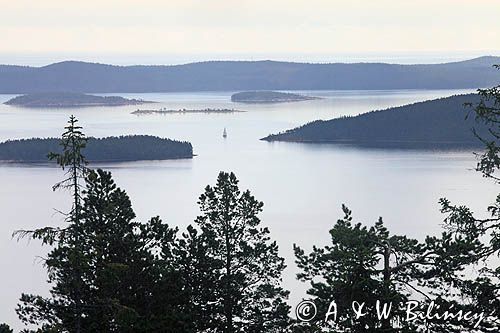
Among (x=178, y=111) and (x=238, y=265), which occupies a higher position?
(x=238, y=265)

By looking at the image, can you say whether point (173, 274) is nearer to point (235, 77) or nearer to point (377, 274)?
point (377, 274)

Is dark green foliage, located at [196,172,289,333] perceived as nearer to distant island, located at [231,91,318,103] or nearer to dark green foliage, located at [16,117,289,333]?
dark green foliage, located at [16,117,289,333]

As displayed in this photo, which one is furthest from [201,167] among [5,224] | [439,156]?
[5,224]

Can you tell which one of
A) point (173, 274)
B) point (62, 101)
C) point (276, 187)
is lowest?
point (276, 187)

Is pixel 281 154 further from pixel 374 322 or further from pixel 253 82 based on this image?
pixel 253 82

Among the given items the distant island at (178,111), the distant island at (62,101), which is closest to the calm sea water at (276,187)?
the distant island at (178,111)

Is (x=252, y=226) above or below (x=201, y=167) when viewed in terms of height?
above

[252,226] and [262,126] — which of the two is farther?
[262,126]

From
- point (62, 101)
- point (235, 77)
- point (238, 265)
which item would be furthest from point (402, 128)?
point (235, 77)
